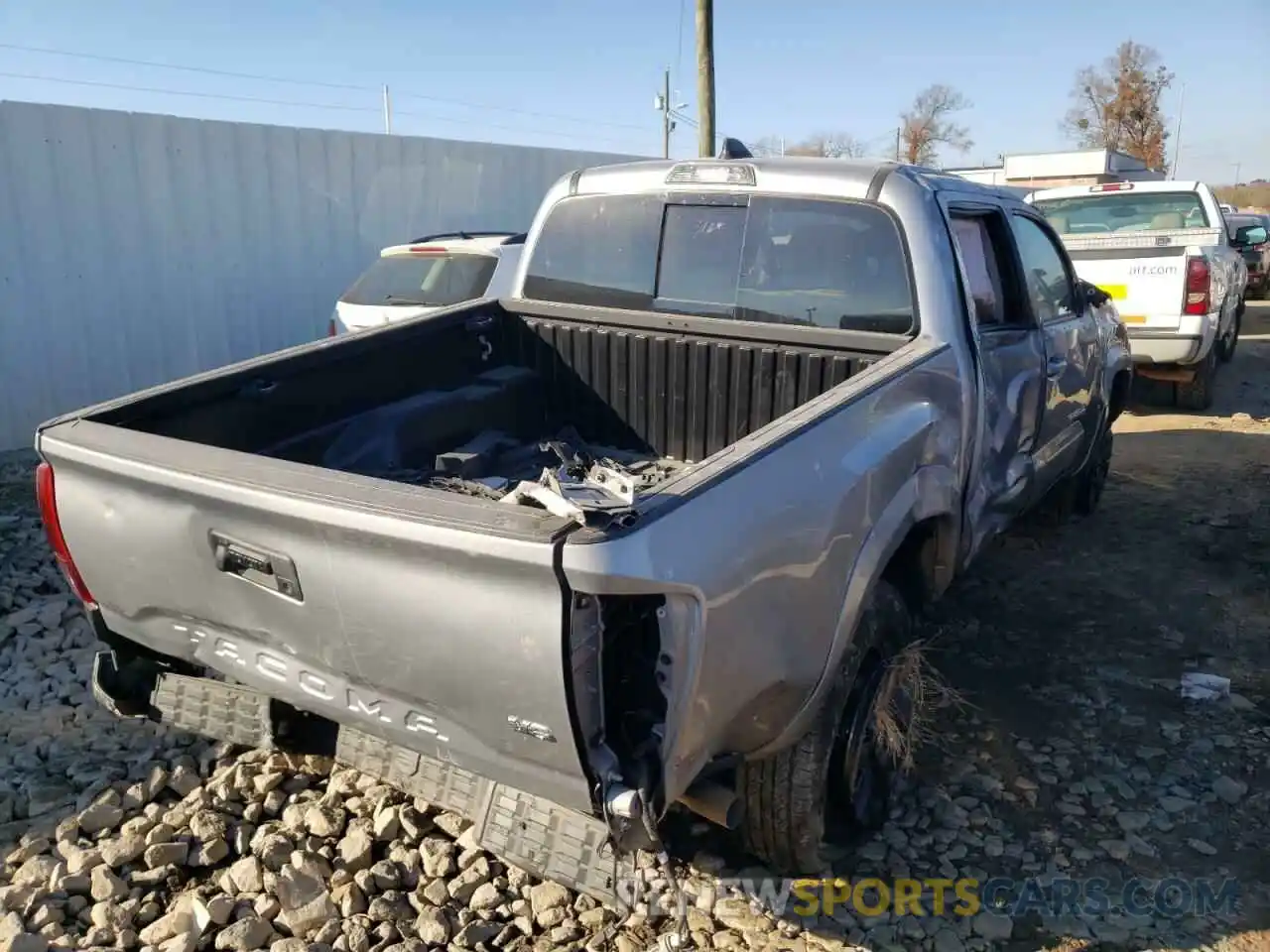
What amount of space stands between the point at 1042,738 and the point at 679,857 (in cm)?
156

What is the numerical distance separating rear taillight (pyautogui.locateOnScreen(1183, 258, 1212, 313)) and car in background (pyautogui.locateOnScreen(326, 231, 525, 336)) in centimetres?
570

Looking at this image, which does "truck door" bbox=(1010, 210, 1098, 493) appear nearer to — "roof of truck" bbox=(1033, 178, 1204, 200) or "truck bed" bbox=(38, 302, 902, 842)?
"truck bed" bbox=(38, 302, 902, 842)

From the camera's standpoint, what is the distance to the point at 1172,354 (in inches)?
338

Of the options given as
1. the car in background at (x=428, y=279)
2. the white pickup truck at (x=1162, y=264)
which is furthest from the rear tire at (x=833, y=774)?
the white pickup truck at (x=1162, y=264)

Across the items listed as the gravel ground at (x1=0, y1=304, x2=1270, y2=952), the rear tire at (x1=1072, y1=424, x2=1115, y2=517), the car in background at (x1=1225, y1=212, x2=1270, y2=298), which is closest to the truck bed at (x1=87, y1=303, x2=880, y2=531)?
the gravel ground at (x1=0, y1=304, x2=1270, y2=952)

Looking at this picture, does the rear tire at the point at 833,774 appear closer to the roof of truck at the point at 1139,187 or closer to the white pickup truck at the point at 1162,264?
the white pickup truck at the point at 1162,264

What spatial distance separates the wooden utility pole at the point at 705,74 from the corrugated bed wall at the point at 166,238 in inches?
157

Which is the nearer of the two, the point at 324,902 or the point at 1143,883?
the point at 324,902

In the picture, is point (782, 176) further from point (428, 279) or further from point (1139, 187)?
point (1139, 187)

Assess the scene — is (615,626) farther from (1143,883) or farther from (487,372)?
(487,372)

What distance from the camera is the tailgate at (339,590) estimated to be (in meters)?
1.91

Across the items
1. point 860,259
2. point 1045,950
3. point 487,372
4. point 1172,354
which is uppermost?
point 860,259

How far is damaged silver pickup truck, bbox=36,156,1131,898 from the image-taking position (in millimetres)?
1974

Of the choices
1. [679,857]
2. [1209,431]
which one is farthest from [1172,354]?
[679,857]
